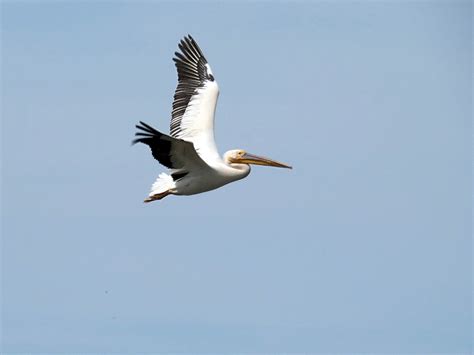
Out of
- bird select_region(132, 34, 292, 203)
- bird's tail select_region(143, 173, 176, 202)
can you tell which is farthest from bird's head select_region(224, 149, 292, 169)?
bird's tail select_region(143, 173, 176, 202)

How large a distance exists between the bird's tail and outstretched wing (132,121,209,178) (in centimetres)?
33

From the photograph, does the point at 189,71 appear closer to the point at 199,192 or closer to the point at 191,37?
the point at 191,37

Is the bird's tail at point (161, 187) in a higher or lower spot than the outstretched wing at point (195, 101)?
lower

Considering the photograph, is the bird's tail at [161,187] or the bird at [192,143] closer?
the bird at [192,143]

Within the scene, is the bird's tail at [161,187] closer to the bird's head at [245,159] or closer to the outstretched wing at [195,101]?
the outstretched wing at [195,101]

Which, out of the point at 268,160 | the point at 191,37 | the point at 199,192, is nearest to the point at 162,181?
the point at 199,192

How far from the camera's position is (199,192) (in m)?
13.6

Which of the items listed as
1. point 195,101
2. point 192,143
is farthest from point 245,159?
point 192,143

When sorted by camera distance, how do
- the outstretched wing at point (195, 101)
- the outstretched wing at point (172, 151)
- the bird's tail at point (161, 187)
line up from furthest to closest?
the outstretched wing at point (195, 101) → the bird's tail at point (161, 187) → the outstretched wing at point (172, 151)

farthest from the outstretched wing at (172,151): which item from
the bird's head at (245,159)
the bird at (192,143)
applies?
the bird's head at (245,159)

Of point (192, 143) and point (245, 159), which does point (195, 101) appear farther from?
point (192, 143)

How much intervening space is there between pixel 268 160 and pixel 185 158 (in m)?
1.95

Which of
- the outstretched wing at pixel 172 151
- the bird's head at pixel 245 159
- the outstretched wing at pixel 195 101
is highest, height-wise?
the outstretched wing at pixel 195 101

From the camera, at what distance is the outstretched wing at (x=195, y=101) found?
1434 cm
